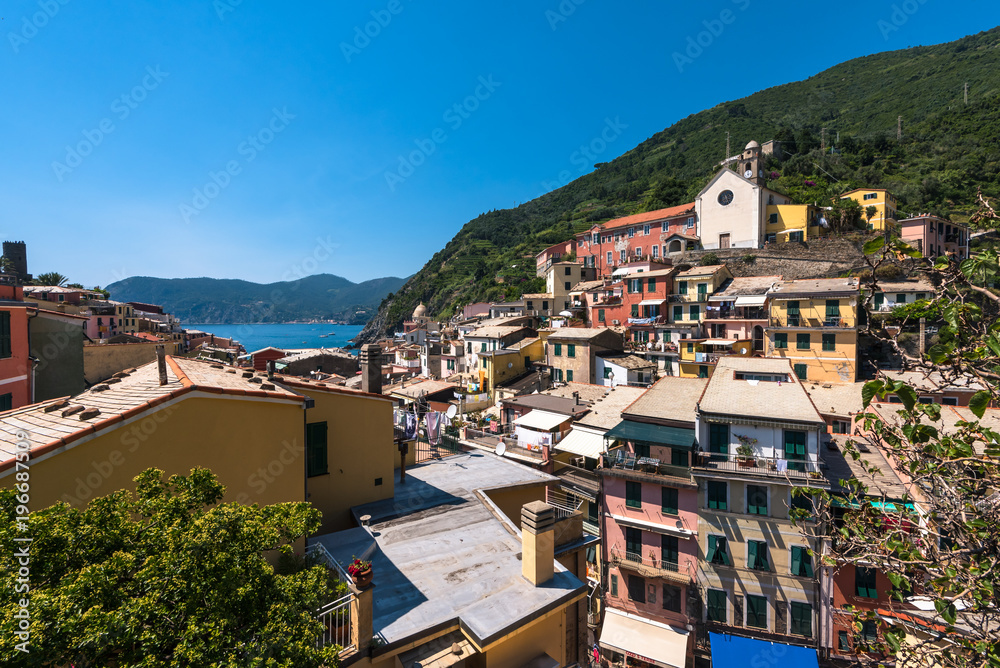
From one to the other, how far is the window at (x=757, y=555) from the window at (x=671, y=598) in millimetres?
3743

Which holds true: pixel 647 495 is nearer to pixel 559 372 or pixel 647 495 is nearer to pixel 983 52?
pixel 559 372

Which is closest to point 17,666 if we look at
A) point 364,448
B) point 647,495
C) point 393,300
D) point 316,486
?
point 316,486

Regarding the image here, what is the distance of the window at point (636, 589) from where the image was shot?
21250mm

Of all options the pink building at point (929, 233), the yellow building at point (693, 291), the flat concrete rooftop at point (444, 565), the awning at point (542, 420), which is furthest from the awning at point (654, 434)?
the pink building at point (929, 233)

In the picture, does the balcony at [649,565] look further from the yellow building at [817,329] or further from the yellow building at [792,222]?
the yellow building at [792,222]

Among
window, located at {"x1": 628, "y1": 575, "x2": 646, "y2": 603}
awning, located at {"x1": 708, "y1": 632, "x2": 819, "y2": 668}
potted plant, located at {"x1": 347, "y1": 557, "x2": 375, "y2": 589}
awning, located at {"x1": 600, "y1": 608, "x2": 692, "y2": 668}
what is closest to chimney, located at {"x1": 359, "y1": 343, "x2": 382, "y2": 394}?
potted plant, located at {"x1": 347, "y1": 557, "x2": 375, "y2": 589}

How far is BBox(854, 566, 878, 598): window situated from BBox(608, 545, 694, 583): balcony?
246 inches

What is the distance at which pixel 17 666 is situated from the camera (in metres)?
3.36

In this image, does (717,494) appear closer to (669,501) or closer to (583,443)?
(669,501)

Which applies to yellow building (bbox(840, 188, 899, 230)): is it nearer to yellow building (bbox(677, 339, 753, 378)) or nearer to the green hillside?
the green hillside

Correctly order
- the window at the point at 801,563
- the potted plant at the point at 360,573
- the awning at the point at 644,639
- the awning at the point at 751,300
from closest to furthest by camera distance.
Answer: the potted plant at the point at 360,573
the window at the point at 801,563
the awning at the point at 644,639
the awning at the point at 751,300

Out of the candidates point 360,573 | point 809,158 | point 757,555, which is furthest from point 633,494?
point 809,158

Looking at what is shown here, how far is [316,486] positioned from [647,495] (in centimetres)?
1633

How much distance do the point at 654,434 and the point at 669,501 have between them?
327 centimetres
